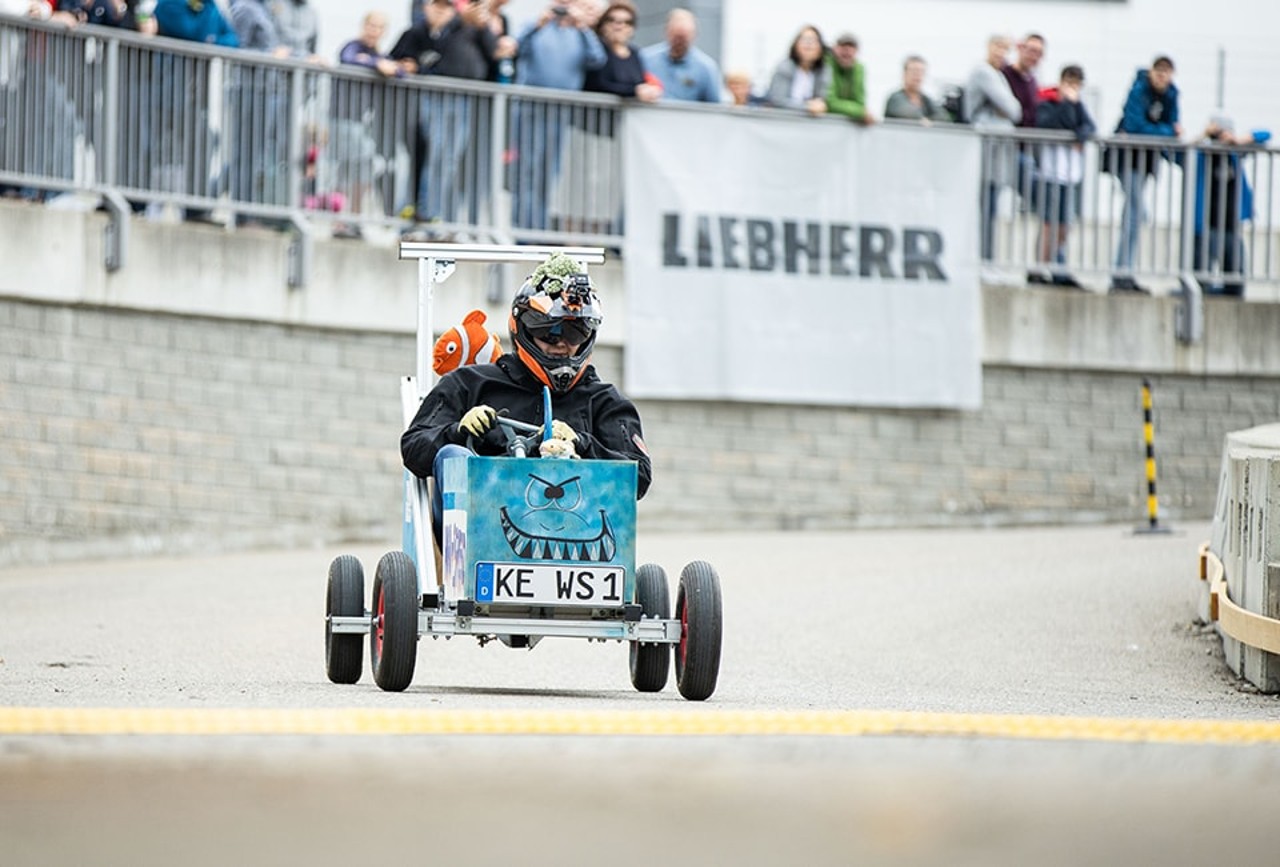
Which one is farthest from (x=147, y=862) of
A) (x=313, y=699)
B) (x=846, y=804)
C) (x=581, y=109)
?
(x=581, y=109)

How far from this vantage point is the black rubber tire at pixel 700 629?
10.3 meters

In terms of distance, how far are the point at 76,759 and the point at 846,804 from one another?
7.45 ft

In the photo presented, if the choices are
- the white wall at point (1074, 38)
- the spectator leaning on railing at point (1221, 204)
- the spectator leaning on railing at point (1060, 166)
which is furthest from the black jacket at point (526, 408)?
the white wall at point (1074, 38)

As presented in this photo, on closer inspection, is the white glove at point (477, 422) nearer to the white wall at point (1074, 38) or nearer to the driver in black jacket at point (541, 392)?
the driver in black jacket at point (541, 392)

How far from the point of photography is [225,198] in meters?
19.5

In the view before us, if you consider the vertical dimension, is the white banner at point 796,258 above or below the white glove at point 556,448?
above

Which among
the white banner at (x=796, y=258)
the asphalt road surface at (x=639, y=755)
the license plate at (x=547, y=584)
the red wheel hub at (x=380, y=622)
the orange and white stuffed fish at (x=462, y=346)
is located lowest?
the asphalt road surface at (x=639, y=755)

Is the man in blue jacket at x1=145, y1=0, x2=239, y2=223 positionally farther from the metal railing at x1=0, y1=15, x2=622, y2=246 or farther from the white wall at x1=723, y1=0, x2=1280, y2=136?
the white wall at x1=723, y1=0, x2=1280, y2=136

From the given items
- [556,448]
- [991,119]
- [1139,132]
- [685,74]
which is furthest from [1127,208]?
[556,448]

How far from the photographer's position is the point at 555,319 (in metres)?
10.8

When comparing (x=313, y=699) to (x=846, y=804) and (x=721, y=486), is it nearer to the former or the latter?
(x=846, y=804)

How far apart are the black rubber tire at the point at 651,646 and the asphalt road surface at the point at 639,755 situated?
0.40ft

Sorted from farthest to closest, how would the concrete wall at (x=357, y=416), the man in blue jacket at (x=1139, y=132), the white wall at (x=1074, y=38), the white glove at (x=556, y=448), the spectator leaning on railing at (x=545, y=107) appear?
the white wall at (x=1074, y=38)
the man in blue jacket at (x=1139, y=132)
the spectator leaning on railing at (x=545, y=107)
the concrete wall at (x=357, y=416)
the white glove at (x=556, y=448)

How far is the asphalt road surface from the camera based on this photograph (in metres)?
6.63
